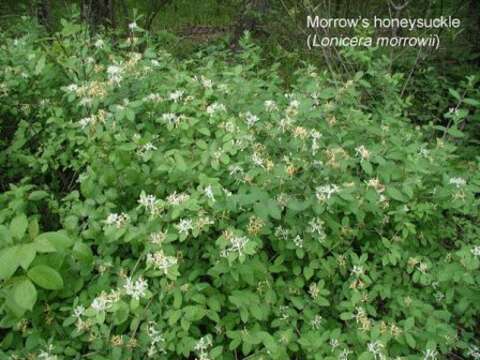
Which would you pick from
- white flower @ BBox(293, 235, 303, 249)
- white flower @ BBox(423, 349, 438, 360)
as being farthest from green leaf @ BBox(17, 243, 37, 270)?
white flower @ BBox(423, 349, 438, 360)

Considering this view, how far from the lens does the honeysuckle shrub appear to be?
1.77 metres

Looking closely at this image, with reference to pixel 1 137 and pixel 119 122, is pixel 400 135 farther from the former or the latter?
pixel 1 137

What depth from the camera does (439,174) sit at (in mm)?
2527

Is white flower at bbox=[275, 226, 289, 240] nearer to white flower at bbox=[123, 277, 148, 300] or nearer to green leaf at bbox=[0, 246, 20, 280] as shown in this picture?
white flower at bbox=[123, 277, 148, 300]

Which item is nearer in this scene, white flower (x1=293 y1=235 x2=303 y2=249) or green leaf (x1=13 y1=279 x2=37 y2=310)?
green leaf (x1=13 y1=279 x2=37 y2=310)

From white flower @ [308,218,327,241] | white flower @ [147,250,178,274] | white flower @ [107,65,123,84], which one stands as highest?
white flower @ [107,65,123,84]

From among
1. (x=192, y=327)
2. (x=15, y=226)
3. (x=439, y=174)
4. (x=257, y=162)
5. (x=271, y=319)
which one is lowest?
(x=271, y=319)

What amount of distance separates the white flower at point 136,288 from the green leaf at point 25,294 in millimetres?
396

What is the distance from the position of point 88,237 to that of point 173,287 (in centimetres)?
41

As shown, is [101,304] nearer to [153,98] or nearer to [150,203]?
[150,203]

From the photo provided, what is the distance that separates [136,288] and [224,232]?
387 millimetres

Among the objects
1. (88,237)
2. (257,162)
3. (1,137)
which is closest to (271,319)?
(257,162)

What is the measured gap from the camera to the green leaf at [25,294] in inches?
53.2

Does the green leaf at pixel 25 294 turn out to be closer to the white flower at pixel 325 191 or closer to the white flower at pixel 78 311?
the white flower at pixel 78 311
